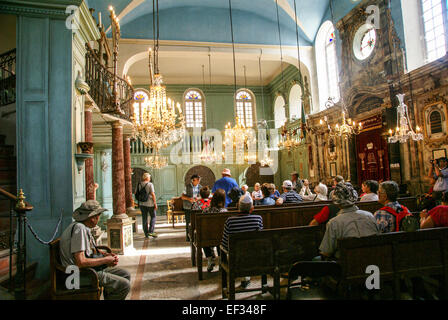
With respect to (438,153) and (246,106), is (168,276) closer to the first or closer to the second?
(438,153)

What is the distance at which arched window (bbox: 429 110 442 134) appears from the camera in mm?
7047

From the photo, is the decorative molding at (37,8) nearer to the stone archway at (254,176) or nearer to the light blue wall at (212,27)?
the light blue wall at (212,27)

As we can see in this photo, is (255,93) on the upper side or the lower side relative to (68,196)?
upper

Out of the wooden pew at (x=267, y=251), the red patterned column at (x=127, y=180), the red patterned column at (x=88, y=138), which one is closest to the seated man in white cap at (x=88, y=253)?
the wooden pew at (x=267, y=251)

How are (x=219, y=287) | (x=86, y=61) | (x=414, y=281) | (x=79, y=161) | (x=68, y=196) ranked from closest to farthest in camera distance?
(x=414, y=281) < (x=219, y=287) < (x=68, y=196) < (x=79, y=161) < (x=86, y=61)

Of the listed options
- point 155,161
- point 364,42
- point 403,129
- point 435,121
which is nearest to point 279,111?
point 155,161

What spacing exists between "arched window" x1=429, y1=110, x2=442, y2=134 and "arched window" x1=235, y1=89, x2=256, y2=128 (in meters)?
11.6

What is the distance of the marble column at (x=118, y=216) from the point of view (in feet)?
20.3

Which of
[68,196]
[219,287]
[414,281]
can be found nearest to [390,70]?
[414,281]

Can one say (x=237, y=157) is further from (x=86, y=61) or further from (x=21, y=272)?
(x=21, y=272)

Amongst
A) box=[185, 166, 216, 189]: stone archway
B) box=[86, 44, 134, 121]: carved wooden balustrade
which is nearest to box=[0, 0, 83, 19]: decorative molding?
box=[86, 44, 134, 121]: carved wooden balustrade

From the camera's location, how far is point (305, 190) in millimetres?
8586

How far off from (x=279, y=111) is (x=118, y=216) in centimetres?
1314
